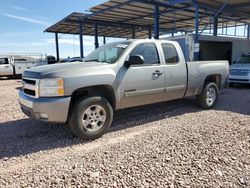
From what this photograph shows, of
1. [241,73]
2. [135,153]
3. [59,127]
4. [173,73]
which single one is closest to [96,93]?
[59,127]

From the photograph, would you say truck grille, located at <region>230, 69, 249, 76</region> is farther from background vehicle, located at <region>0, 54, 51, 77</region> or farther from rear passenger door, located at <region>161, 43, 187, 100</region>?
background vehicle, located at <region>0, 54, 51, 77</region>

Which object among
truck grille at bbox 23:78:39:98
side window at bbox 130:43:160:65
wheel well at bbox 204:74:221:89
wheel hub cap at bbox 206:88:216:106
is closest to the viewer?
truck grille at bbox 23:78:39:98

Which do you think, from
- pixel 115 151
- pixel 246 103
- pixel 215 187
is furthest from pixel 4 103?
pixel 246 103

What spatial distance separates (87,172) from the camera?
129 inches

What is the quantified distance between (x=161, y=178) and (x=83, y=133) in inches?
72.1

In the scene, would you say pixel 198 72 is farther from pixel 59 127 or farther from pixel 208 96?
pixel 59 127

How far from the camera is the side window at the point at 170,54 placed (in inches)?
222

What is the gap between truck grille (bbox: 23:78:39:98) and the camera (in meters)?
4.19

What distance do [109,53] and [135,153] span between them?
2414 mm

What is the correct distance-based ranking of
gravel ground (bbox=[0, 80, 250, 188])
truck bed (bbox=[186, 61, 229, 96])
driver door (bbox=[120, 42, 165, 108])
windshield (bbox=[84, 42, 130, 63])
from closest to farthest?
gravel ground (bbox=[0, 80, 250, 188]) < driver door (bbox=[120, 42, 165, 108]) < windshield (bbox=[84, 42, 130, 63]) < truck bed (bbox=[186, 61, 229, 96])

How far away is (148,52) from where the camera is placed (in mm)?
5387

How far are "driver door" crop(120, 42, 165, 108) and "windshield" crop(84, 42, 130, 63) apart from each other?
0.28 meters

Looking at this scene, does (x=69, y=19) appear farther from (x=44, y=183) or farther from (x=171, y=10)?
(x=44, y=183)

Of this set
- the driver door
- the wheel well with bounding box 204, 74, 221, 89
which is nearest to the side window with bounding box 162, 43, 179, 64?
the driver door
